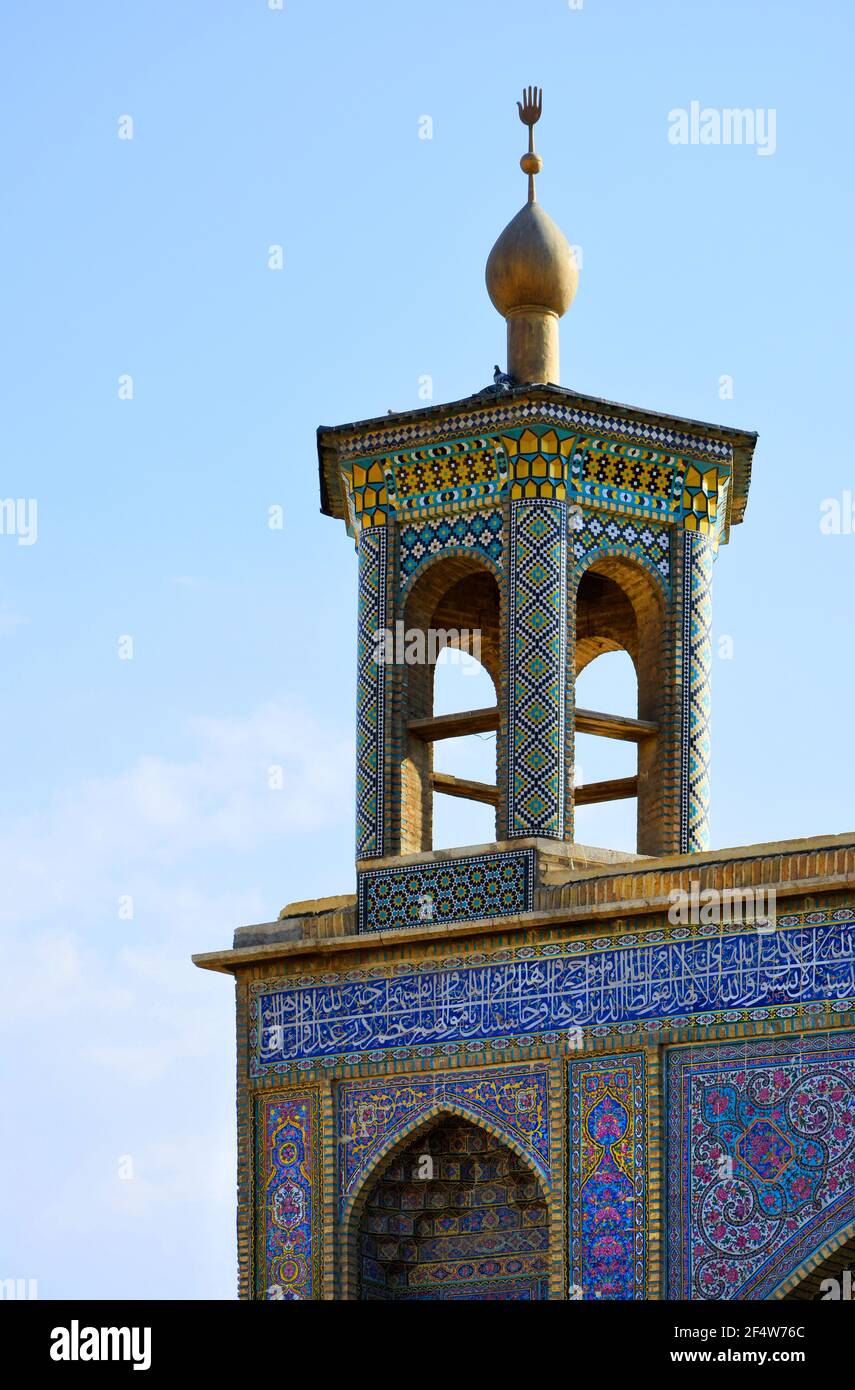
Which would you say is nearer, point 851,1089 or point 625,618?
point 851,1089

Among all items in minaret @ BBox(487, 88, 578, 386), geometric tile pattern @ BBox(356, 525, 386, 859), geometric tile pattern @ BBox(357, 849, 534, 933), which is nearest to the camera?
geometric tile pattern @ BBox(357, 849, 534, 933)

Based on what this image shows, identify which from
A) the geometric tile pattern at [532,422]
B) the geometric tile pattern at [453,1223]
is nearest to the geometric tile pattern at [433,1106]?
the geometric tile pattern at [453,1223]

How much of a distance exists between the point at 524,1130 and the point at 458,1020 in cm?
60

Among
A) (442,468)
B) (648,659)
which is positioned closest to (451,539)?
(442,468)

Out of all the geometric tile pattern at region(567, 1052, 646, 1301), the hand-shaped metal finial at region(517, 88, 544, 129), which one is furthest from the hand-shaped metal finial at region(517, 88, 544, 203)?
the geometric tile pattern at region(567, 1052, 646, 1301)

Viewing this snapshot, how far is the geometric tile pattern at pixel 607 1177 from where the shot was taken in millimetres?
15359

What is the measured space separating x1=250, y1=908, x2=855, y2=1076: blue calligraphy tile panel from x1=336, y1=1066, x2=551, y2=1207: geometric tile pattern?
141 mm

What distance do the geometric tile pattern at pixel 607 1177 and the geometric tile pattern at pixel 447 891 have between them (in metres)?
0.86

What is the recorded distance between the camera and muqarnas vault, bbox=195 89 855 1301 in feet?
49.9

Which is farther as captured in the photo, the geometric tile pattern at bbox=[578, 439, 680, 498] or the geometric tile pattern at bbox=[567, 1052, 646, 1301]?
the geometric tile pattern at bbox=[578, 439, 680, 498]

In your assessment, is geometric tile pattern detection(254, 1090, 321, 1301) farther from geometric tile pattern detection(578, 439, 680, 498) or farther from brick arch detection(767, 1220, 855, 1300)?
geometric tile pattern detection(578, 439, 680, 498)
